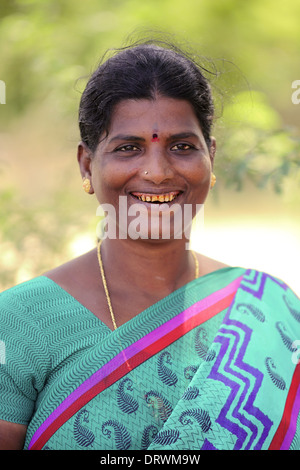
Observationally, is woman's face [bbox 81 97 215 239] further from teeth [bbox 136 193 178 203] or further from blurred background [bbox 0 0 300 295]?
blurred background [bbox 0 0 300 295]

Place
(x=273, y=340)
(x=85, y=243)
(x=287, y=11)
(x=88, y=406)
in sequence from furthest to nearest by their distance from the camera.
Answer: (x=287, y=11) → (x=85, y=243) → (x=273, y=340) → (x=88, y=406)

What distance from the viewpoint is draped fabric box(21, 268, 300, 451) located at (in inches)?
69.1

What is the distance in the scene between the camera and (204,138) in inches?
81.3

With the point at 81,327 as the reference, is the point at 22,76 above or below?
above

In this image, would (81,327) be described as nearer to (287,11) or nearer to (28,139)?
(287,11)

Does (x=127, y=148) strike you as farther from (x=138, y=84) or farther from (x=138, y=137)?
(x=138, y=84)

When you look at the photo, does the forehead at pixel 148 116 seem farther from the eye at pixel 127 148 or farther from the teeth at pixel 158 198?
the teeth at pixel 158 198

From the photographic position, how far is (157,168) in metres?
1.86

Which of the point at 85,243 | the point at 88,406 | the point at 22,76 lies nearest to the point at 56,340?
the point at 88,406

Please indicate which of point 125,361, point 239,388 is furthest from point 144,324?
point 239,388

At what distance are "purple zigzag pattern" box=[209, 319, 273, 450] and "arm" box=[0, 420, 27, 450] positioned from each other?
0.57 metres

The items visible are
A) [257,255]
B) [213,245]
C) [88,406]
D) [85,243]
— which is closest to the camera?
[88,406]

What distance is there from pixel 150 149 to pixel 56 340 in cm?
64

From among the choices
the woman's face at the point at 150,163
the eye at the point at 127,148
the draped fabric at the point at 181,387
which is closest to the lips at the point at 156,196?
the woman's face at the point at 150,163
